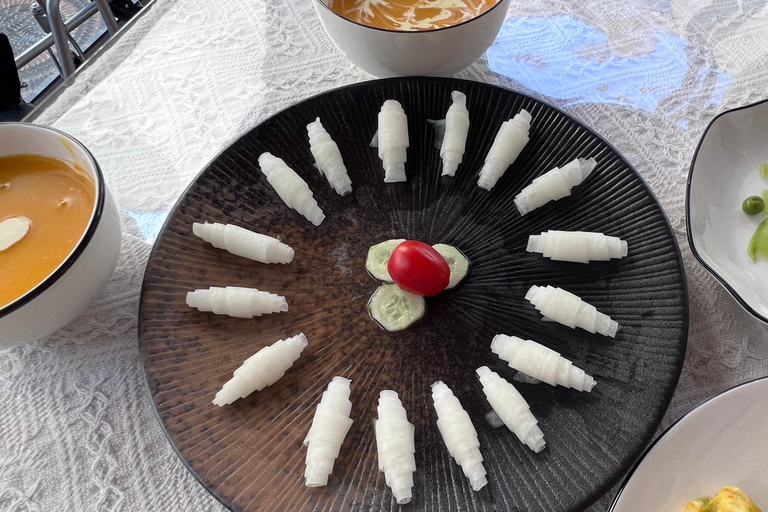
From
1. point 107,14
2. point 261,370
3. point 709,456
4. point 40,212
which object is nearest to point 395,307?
point 261,370

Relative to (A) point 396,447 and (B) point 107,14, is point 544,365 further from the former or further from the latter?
(B) point 107,14

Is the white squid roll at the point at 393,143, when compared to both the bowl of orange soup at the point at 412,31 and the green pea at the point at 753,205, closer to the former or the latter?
the bowl of orange soup at the point at 412,31

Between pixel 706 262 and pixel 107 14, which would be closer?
pixel 706 262

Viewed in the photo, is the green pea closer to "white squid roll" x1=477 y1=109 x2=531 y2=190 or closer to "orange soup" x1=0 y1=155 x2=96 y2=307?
"white squid roll" x1=477 y1=109 x2=531 y2=190

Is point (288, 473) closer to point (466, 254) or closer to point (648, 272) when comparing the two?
point (466, 254)

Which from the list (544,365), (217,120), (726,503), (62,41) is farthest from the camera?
(62,41)

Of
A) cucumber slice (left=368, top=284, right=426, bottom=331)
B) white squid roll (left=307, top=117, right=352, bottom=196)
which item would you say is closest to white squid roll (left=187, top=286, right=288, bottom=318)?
cucumber slice (left=368, top=284, right=426, bottom=331)

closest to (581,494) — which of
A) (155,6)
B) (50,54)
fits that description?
(155,6)
